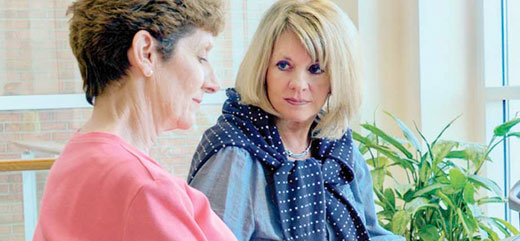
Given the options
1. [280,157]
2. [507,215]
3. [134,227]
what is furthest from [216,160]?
[507,215]

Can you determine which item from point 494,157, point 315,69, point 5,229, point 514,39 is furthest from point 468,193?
point 5,229

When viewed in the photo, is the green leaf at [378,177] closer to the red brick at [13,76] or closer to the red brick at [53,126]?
the red brick at [53,126]

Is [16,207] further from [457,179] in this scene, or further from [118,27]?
[118,27]

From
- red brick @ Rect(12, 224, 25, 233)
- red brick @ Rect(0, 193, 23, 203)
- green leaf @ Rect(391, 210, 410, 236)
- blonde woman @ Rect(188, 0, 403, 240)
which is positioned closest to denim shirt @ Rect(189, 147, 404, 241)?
blonde woman @ Rect(188, 0, 403, 240)

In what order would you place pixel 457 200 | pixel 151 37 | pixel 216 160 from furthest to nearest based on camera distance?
pixel 457 200
pixel 216 160
pixel 151 37

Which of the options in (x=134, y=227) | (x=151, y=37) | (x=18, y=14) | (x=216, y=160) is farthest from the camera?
(x=18, y=14)

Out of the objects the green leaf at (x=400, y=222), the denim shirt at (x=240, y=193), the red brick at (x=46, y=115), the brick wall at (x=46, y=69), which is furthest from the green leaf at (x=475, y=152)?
the red brick at (x=46, y=115)

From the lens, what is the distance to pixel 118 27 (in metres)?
0.98

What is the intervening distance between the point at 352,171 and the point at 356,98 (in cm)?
19

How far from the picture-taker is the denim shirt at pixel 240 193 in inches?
61.9

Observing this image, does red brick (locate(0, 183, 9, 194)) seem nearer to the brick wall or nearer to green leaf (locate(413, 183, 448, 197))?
the brick wall

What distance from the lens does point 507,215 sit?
9.43ft

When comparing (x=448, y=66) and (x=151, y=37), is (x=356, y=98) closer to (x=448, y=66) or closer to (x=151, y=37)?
(x=151, y=37)

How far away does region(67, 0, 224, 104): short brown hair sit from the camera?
38.5 inches
